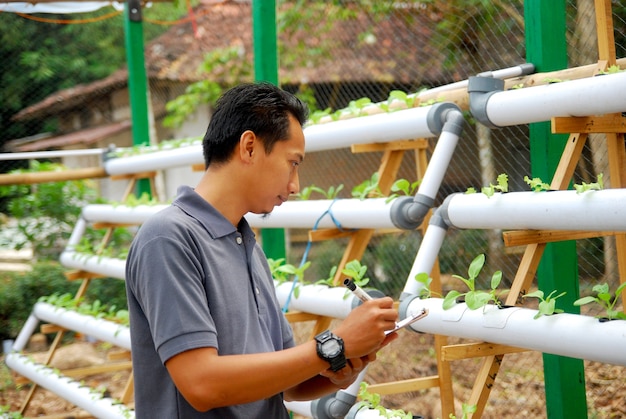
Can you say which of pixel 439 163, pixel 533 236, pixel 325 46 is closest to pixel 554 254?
pixel 533 236

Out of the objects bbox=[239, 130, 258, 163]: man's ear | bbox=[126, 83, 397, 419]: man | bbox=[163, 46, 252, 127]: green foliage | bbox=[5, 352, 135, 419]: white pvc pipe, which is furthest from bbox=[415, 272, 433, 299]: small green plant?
bbox=[163, 46, 252, 127]: green foliage

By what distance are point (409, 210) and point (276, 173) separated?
102 centimetres

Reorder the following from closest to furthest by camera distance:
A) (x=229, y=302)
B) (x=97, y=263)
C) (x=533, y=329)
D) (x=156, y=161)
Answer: (x=229, y=302) → (x=533, y=329) → (x=156, y=161) → (x=97, y=263)

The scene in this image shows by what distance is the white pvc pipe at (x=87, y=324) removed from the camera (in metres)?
4.60

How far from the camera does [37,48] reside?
12359 mm

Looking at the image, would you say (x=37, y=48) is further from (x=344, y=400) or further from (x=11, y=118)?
(x=344, y=400)

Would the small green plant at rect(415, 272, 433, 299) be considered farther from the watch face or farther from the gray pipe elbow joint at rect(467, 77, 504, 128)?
the watch face

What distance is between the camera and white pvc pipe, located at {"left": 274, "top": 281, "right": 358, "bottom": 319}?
9.93 feet

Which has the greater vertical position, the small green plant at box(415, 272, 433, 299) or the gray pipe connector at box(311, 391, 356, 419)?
the small green plant at box(415, 272, 433, 299)

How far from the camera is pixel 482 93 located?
2.75 m

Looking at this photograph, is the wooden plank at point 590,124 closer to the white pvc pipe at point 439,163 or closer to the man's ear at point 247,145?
the white pvc pipe at point 439,163

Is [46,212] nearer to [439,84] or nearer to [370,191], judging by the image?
[439,84]

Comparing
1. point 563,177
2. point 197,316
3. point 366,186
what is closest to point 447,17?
point 366,186

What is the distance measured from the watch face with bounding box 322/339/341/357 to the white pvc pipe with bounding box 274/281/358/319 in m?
1.23
